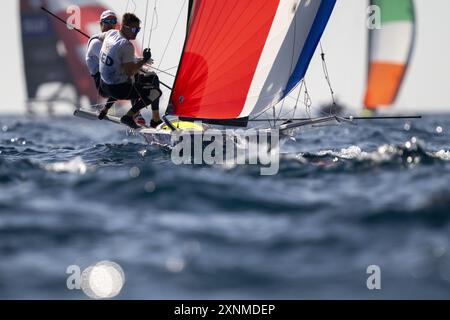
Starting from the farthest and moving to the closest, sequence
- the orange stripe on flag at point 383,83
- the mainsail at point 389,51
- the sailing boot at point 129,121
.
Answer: the orange stripe on flag at point 383,83, the mainsail at point 389,51, the sailing boot at point 129,121

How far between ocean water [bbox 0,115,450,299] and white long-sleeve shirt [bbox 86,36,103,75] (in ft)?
10.9

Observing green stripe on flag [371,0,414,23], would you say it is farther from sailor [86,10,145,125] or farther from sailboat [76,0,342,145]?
sailor [86,10,145,125]

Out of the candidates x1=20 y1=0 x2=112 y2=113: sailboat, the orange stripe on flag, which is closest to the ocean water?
the orange stripe on flag

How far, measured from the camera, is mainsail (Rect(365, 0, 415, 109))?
82.1ft

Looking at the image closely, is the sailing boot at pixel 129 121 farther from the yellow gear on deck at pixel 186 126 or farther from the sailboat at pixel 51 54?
the sailboat at pixel 51 54

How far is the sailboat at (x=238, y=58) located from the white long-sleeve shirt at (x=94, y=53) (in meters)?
1.30

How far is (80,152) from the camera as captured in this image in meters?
11.4

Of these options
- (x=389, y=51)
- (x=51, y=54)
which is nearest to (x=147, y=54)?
(x=389, y=51)

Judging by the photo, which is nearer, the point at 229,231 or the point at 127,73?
the point at 229,231

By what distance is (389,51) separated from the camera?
25.7 metres

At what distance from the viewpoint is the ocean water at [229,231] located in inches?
163

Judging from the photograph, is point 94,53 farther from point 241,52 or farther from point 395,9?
point 395,9

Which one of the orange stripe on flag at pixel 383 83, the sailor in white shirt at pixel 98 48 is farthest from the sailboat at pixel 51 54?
the sailor in white shirt at pixel 98 48

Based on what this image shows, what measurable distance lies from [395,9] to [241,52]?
16.8 m
